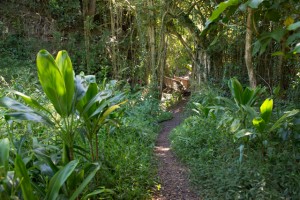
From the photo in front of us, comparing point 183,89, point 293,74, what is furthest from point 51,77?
point 183,89

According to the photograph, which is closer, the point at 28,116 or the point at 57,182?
the point at 57,182

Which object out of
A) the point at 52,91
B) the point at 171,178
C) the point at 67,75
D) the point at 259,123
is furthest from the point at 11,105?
the point at 259,123

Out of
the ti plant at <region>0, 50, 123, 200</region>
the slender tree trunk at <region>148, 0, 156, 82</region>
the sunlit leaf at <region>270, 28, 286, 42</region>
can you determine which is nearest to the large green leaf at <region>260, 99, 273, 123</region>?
Answer: the sunlit leaf at <region>270, 28, 286, 42</region>

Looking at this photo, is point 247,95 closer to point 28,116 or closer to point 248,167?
point 248,167

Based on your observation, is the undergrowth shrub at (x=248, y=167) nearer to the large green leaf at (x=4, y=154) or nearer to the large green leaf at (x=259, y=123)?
the large green leaf at (x=259, y=123)

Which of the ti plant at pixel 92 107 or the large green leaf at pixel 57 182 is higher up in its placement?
the ti plant at pixel 92 107

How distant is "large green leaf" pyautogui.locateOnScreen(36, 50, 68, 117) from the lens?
6.79 ft

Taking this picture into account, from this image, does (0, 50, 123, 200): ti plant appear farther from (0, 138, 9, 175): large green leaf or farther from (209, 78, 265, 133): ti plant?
(209, 78, 265, 133): ti plant

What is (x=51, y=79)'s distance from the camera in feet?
6.97

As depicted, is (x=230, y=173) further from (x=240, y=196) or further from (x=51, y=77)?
(x=51, y=77)

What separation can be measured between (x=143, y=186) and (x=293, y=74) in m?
4.37

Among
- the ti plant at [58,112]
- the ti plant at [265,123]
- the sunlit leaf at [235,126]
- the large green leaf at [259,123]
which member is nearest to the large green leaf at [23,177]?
the ti plant at [58,112]

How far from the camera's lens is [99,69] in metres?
11.9

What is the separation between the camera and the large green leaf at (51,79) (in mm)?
2070
